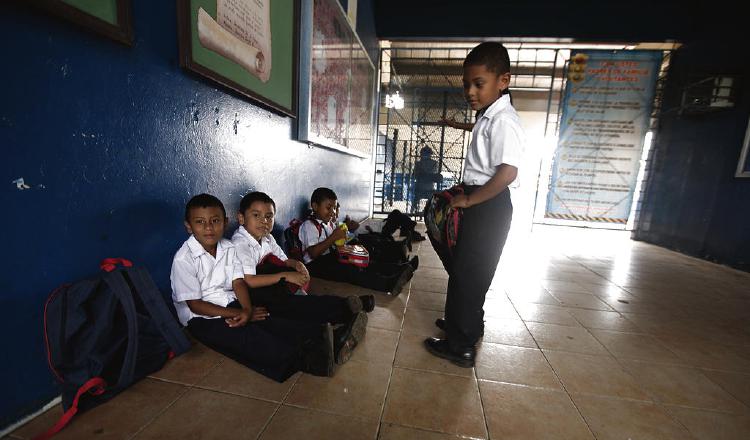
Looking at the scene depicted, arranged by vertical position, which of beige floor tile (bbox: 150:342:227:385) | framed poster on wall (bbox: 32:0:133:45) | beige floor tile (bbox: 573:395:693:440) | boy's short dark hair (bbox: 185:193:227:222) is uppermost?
framed poster on wall (bbox: 32:0:133:45)

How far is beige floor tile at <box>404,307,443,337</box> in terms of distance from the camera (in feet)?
6.53

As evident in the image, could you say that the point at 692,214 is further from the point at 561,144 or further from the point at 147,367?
the point at 147,367

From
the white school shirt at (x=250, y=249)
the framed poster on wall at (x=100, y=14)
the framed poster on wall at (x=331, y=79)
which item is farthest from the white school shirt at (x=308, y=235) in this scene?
the framed poster on wall at (x=100, y=14)

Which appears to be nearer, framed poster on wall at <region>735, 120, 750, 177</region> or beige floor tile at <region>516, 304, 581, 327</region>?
beige floor tile at <region>516, 304, 581, 327</region>

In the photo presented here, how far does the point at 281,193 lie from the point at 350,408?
6.06ft

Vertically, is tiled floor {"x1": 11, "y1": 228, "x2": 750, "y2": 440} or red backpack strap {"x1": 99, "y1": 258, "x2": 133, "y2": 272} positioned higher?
red backpack strap {"x1": 99, "y1": 258, "x2": 133, "y2": 272}

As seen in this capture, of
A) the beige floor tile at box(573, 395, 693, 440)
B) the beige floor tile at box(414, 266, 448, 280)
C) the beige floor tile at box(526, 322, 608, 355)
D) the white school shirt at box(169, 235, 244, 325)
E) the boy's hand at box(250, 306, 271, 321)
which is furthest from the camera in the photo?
the beige floor tile at box(414, 266, 448, 280)

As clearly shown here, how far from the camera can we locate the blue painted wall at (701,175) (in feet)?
14.7

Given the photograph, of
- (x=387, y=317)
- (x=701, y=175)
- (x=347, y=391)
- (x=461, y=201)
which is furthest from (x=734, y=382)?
(x=701, y=175)

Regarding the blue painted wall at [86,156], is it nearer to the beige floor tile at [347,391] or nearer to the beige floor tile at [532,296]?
the beige floor tile at [347,391]

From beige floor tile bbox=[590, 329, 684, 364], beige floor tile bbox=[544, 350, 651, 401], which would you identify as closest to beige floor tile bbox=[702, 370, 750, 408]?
beige floor tile bbox=[590, 329, 684, 364]

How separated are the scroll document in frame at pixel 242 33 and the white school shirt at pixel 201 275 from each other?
3.53 ft

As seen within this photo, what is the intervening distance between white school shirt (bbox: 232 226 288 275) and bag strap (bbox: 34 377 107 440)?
0.72 metres

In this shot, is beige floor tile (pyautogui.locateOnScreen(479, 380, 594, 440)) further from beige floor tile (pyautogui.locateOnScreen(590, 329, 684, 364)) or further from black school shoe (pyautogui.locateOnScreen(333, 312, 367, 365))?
beige floor tile (pyautogui.locateOnScreen(590, 329, 684, 364))
